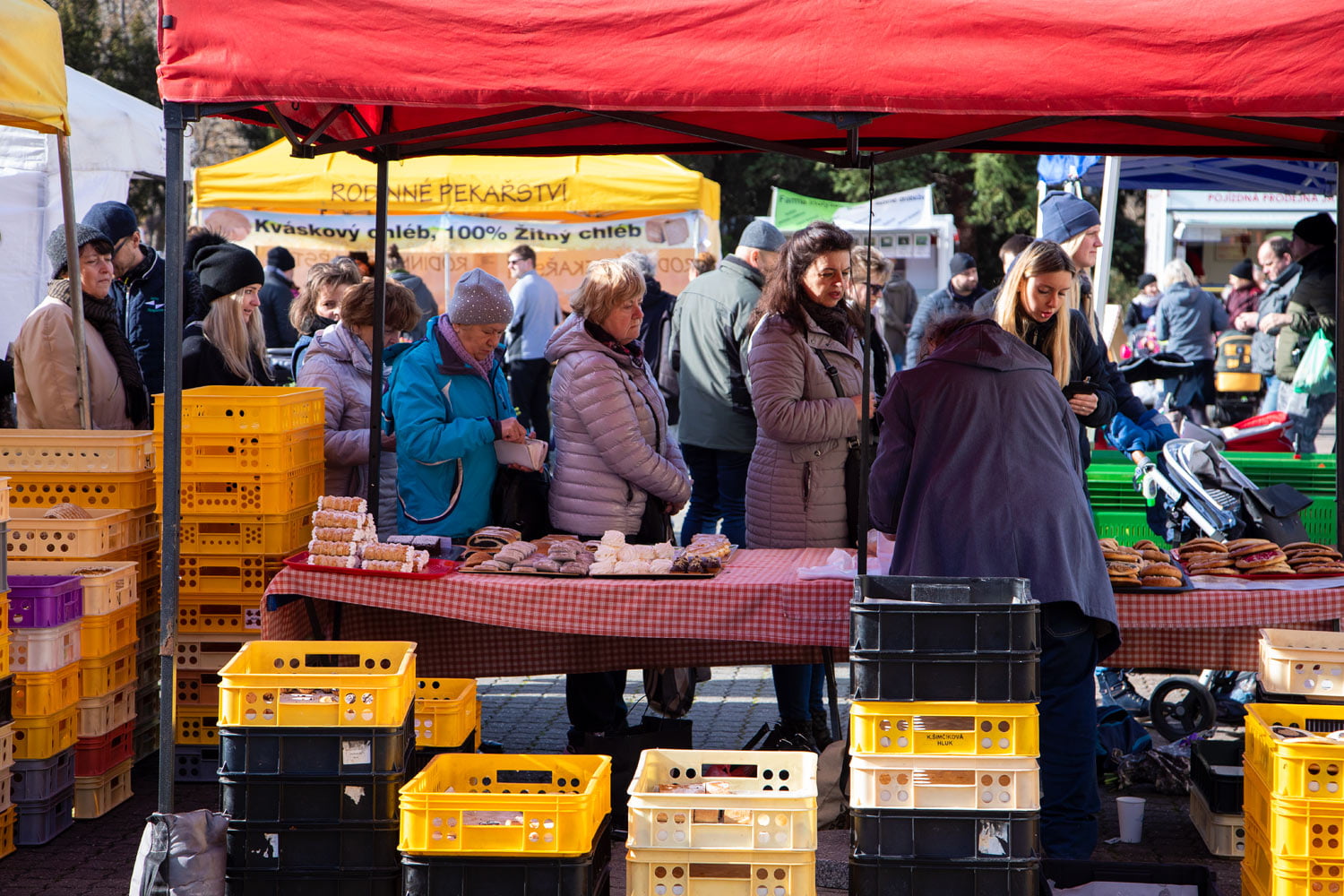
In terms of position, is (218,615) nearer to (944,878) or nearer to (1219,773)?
(944,878)

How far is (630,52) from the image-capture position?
384 centimetres

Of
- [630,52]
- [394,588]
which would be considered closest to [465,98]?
[630,52]

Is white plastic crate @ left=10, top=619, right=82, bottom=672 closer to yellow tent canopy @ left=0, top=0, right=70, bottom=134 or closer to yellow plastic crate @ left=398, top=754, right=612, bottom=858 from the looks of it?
yellow tent canopy @ left=0, top=0, right=70, bottom=134

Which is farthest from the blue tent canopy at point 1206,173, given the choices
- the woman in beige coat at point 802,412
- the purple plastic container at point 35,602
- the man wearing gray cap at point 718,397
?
the purple plastic container at point 35,602

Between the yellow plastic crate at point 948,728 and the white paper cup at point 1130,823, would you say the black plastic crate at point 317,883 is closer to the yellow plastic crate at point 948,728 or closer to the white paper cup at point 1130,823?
the yellow plastic crate at point 948,728

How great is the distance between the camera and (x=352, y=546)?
15.6ft

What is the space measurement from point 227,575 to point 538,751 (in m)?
1.49

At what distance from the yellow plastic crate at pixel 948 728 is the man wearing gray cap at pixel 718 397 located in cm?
325

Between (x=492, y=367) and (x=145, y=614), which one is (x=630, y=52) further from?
(x=145, y=614)

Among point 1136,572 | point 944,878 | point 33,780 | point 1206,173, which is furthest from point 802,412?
point 1206,173

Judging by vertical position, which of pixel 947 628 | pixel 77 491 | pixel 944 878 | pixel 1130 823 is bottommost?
pixel 1130 823

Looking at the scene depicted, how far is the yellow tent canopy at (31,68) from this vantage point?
5.07 metres

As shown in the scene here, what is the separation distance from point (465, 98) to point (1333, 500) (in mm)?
5088

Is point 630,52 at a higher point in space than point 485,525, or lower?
higher
